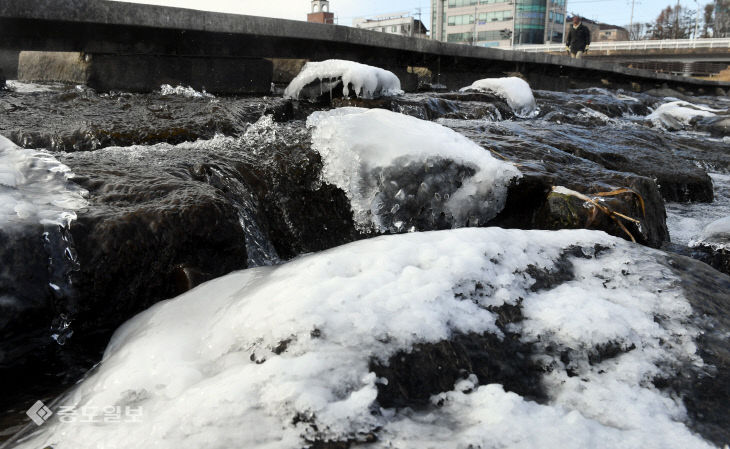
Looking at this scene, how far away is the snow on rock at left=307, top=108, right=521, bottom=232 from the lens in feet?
9.65

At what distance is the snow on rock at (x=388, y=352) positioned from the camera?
125 cm

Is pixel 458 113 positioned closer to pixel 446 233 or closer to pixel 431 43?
pixel 431 43

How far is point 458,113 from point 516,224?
3180mm

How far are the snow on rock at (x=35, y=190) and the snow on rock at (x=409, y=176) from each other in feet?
4.31

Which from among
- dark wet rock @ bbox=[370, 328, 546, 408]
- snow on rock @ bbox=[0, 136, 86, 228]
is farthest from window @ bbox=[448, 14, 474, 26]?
dark wet rock @ bbox=[370, 328, 546, 408]

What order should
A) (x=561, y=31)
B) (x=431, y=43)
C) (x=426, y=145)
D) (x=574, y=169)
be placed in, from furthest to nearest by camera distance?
(x=561, y=31) → (x=431, y=43) → (x=574, y=169) → (x=426, y=145)

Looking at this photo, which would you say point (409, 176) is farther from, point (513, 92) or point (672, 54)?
point (672, 54)

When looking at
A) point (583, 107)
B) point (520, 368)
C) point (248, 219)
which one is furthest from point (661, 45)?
point (520, 368)

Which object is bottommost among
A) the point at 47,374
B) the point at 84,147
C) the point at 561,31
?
the point at 47,374

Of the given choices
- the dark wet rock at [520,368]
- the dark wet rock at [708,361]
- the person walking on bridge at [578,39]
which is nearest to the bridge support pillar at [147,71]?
the dark wet rock at [520,368]

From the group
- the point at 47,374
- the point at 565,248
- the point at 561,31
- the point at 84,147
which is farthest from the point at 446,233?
the point at 561,31

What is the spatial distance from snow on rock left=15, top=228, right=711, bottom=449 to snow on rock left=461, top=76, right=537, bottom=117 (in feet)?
18.7

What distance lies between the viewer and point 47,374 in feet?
6.04

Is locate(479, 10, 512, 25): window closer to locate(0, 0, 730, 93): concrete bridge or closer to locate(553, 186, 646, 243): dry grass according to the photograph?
locate(0, 0, 730, 93): concrete bridge
